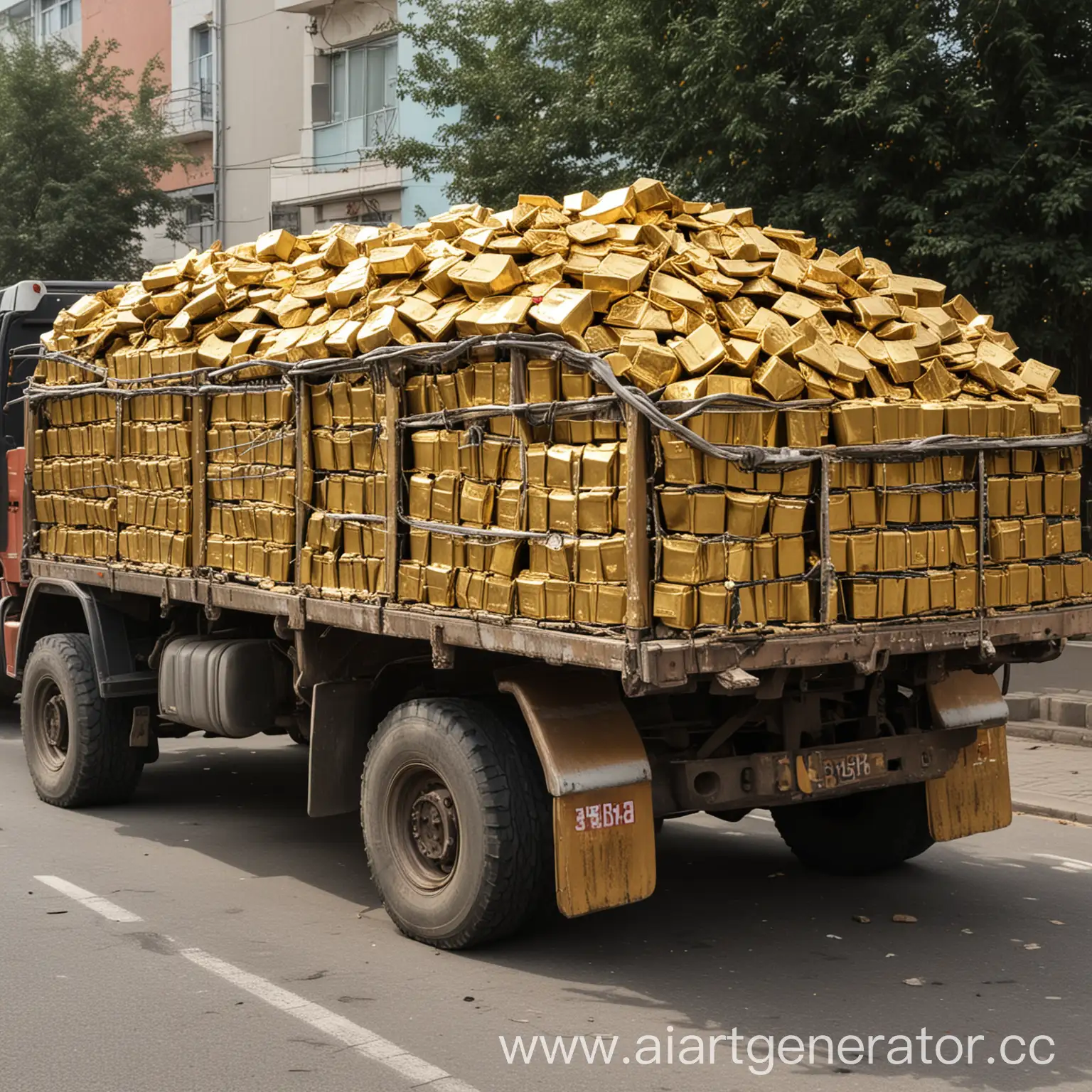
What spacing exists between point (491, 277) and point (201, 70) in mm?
28149

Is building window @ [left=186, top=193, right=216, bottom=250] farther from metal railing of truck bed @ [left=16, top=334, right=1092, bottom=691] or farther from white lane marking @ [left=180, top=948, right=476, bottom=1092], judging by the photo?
white lane marking @ [left=180, top=948, right=476, bottom=1092]

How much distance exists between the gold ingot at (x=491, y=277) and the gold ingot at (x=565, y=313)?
363 mm

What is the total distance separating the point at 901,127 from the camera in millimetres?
11547

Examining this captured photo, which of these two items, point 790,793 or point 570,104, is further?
point 570,104

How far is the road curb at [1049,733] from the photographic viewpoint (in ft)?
36.8

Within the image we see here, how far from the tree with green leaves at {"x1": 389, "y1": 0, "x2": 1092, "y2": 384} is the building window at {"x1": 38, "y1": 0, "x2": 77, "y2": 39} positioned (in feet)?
86.6

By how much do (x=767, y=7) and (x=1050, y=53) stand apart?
7.18ft

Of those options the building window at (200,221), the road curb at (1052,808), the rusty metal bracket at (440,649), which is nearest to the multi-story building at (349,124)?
the building window at (200,221)

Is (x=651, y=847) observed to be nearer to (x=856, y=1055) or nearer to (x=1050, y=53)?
(x=856, y=1055)

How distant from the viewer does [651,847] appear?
5930mm

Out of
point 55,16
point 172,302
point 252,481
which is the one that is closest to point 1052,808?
point 252,481

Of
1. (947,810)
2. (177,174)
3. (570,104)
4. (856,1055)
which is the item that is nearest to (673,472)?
(856,1055)

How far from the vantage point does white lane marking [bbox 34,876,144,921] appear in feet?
21.8

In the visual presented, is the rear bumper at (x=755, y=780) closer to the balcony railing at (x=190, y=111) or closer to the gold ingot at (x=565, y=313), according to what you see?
the gold ingot at (x=565, y=313)
